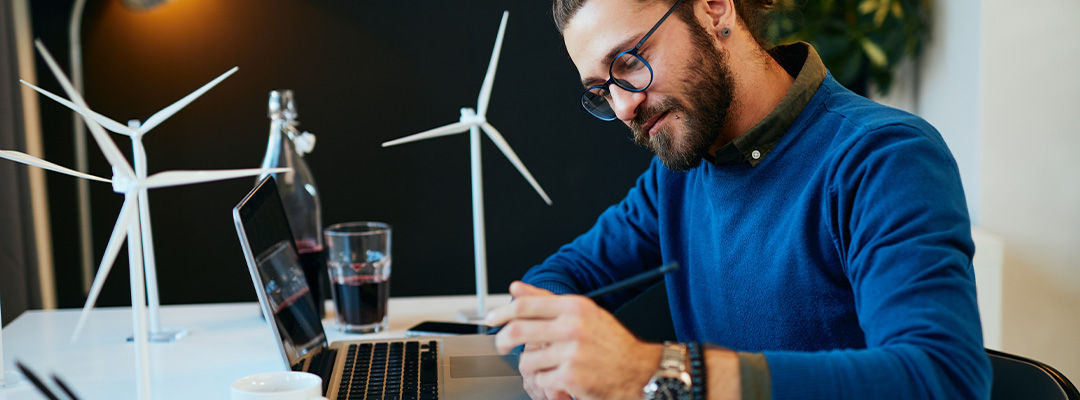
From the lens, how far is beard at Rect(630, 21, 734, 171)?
4.09ft

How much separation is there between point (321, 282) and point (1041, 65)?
6.16 feet

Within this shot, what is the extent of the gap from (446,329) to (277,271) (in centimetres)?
37

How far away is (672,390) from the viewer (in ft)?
2.86

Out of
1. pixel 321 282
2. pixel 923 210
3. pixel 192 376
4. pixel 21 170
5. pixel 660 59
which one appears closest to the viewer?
pixel 923 210

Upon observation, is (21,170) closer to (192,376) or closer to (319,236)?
(319,236)

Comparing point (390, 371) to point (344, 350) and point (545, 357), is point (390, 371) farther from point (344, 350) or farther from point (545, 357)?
point (545, 357)

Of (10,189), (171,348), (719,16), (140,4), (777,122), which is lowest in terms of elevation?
(171,348)

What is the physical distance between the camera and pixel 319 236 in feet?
5.57

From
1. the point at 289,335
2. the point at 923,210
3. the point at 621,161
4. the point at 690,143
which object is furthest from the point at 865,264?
the point at 621,161

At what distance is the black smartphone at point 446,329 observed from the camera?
1.57m

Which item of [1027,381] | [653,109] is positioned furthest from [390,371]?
[1027,381]

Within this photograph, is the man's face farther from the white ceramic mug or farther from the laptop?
the white ceramic mug

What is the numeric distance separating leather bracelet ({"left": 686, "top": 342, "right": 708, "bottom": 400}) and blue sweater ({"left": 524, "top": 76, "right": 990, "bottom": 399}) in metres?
0.07

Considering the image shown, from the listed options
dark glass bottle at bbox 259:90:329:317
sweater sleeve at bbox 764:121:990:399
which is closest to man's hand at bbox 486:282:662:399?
sweater sleeve at bbox 764:121:990:399
